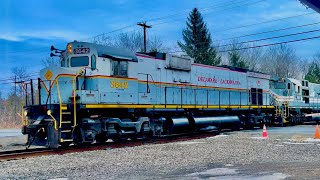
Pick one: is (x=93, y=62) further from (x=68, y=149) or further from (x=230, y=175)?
(x=230, y=175)

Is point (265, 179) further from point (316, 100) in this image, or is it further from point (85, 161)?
point (316, 100)

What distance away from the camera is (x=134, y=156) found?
10.6 meters

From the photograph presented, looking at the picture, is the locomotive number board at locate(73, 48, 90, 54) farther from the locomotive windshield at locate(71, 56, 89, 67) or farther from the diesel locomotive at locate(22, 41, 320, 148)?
the locomotive windshield at locate(71, 56, 89, 67)

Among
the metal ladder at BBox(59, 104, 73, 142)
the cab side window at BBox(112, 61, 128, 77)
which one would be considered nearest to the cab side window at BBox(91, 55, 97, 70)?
the cab side window at BBox(112, 61, 128, 77)

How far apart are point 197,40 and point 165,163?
4702 cm

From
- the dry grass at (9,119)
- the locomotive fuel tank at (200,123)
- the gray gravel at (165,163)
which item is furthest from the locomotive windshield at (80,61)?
the dry grass at (9,119)

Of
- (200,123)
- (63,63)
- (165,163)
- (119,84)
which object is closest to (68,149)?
(119,84)

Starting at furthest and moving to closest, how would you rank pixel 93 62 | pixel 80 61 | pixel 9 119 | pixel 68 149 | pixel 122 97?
pixel 9 119 < pixel 122 97 < pixel 80 61 < pixel 93 62 < pixel 68 149

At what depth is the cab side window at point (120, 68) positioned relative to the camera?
13.9 m

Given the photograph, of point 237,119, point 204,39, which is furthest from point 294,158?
point 204,39

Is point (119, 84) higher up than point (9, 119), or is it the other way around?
point (119, 84)

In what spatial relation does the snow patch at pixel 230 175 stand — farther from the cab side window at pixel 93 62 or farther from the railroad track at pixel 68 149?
the cab side window at pixel 93 62

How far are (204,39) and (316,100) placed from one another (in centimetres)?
2486

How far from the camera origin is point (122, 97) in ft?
46.3
